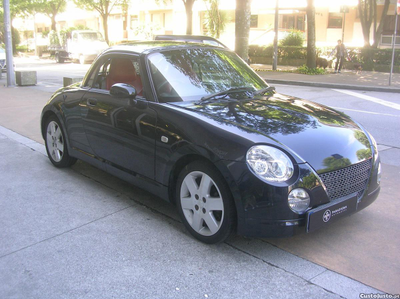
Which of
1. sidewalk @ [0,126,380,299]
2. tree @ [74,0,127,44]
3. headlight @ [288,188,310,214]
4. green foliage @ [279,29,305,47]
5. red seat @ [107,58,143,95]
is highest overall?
tree @ [74,0,127,44]

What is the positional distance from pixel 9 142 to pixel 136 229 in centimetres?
443

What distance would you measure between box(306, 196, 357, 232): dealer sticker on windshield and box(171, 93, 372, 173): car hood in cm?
27

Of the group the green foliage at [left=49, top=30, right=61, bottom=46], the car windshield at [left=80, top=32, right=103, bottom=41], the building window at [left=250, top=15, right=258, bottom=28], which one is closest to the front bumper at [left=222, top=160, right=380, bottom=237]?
the car windshield at [left=80, top=32, right=103, bottom=41]

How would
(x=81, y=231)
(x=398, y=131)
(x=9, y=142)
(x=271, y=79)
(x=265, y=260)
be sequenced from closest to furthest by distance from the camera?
(x=265, y=260) < (x=81, y=231) < (x=9, y=142) < (x=398, y=131) < (x=271, y=79)

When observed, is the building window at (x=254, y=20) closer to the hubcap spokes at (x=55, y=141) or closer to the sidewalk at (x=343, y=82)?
the sidewalk at (x=343, y=82)

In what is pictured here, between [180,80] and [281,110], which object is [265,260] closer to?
[281,110]

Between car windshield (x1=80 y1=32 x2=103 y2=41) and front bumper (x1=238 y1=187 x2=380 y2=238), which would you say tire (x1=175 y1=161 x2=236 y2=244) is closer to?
front bumper (x1=238 y1=187 x2=380 y2=238)

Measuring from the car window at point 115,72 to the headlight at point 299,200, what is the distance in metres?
2.12

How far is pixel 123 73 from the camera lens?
4965 millimetres

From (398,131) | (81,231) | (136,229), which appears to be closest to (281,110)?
(136,229)

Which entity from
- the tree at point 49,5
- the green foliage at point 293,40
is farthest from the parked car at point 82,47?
the tree at point 49,5

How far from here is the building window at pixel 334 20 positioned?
37.5 metres

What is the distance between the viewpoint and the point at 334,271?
3.26m

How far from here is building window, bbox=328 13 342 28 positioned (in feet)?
123
